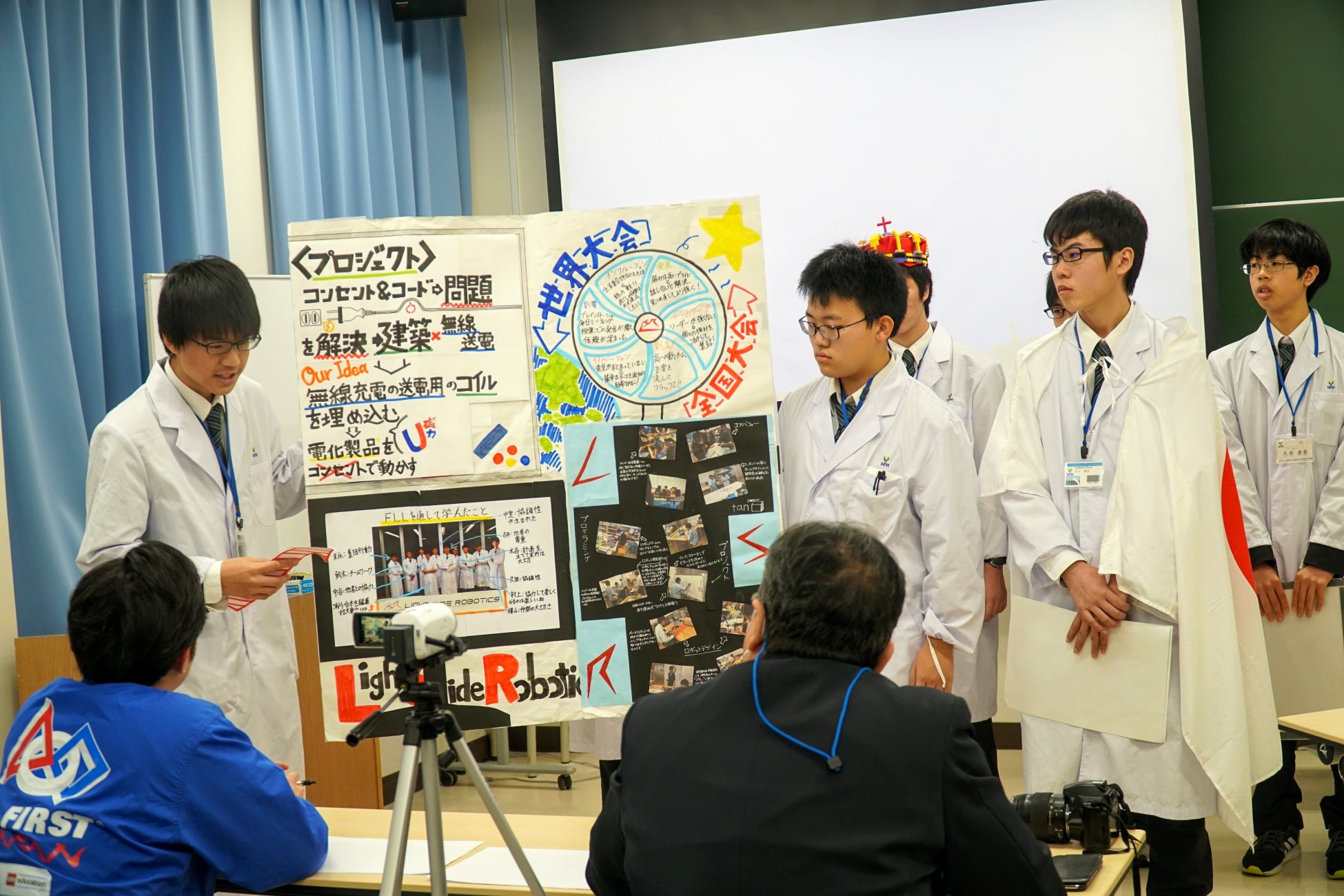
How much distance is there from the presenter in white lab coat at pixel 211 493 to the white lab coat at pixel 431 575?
31 cm

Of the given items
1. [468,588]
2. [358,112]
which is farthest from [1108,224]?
[358,112]

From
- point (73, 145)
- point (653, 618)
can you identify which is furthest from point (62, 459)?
point (653, 618)

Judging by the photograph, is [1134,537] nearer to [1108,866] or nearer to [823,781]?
[1108,866]

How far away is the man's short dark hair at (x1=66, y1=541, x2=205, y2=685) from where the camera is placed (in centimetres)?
180

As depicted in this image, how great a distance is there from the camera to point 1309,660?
11.7 feet

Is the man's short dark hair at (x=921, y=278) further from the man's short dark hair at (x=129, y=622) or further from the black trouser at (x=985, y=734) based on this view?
the man's short dark hair at (x=129, y=622)

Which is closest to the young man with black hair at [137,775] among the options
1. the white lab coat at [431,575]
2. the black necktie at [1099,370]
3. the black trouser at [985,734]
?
the white lab coat at [431,575]

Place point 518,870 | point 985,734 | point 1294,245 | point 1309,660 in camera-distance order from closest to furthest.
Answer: point 518,870 → point 985,734 → point 1309,660 → point 1294,245

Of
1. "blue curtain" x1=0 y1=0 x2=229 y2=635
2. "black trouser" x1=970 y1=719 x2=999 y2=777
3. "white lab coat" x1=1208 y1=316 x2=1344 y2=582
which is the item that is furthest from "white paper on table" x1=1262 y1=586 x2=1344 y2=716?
"blue curtain" x1=0 y1=0 x2=229 y2=635

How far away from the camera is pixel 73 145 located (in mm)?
3451

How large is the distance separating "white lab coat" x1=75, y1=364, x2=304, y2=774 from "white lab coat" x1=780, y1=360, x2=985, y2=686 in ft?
4.50

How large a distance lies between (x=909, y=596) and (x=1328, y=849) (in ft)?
6.28

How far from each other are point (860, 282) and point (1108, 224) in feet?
1.97

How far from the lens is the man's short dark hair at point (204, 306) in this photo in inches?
104
